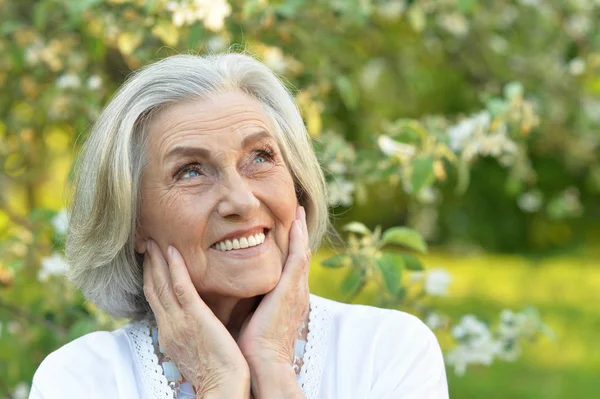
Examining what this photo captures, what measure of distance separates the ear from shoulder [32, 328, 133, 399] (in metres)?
0.26

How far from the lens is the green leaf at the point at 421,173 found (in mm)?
3307

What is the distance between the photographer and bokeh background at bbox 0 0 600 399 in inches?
136

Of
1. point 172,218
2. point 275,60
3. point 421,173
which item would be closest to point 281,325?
point 172,218

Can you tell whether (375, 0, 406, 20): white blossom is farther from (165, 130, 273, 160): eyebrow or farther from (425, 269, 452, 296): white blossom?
(165, 130, 273, 160): eyebrow

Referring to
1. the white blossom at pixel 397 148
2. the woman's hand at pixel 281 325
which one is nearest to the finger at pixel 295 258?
the woman's hand at pixel 281 325

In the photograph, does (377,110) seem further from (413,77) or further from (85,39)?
(85,39)

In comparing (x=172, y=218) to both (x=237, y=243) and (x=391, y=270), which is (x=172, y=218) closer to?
(x=237, y=243)

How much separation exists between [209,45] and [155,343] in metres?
1.54

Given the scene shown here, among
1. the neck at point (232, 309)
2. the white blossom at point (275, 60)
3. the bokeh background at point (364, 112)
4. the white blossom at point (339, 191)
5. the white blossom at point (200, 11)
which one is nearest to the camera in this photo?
the neck at point (232, 309)

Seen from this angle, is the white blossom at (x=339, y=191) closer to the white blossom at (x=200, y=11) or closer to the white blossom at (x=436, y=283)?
the white blossom at (x=436, y=283)

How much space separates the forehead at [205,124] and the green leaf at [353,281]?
88 centimetres

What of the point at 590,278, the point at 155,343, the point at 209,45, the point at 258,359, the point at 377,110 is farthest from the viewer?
the point at 590,278

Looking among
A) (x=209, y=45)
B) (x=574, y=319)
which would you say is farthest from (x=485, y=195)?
(x=209, y=45)

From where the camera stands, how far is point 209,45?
378 centimetres
